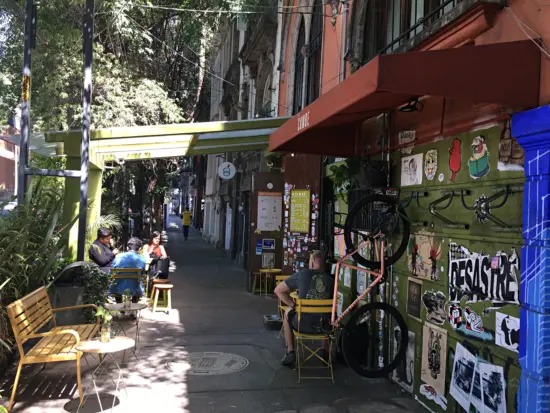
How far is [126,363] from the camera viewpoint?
226 inches

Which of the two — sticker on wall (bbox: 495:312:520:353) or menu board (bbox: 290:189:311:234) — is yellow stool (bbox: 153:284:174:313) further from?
sticker on wall (bbox: 495:312:520:353)

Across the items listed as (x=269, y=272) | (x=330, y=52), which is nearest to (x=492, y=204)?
(x=330, y=52)

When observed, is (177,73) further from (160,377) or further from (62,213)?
(160,377)

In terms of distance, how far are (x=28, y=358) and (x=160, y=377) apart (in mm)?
1517

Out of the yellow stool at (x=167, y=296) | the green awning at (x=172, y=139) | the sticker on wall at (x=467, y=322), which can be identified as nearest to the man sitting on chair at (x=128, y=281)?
the yellow stool at (x=167, y=296)

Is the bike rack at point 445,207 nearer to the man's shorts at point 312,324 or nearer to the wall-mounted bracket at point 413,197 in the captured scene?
the wall-mounted bracket at point 413,197

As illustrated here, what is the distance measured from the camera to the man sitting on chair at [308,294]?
5598 mm

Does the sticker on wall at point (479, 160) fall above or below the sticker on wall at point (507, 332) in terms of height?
above

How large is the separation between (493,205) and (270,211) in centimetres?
777

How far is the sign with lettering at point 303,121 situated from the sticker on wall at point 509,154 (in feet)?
6.79

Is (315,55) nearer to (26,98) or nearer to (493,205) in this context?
(26,98)

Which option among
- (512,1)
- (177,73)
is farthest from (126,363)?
(177,73)

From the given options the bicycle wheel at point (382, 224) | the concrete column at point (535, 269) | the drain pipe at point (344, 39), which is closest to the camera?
the concrete column at point (535, 269)

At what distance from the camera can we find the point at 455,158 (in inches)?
171
